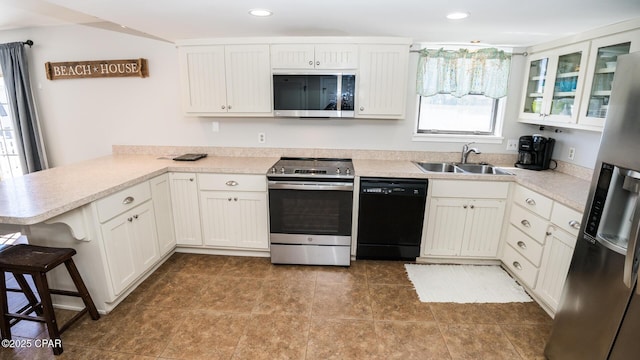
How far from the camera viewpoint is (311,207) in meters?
2.67

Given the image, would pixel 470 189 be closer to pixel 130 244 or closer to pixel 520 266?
pixel 520 266

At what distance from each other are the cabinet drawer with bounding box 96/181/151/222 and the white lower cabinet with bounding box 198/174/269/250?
0.48 m

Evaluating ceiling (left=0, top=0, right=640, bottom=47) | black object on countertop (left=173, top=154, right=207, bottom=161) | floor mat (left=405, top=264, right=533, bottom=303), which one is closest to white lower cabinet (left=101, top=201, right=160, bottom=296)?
black object on countertop (left=173, top=154, right=207, bottom=161)

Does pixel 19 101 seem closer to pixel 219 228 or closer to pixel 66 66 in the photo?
pixel 66 66

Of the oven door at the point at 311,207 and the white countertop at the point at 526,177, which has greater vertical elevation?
the white countertop at the point at 526,177

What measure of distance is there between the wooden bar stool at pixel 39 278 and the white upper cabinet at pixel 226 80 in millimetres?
1645

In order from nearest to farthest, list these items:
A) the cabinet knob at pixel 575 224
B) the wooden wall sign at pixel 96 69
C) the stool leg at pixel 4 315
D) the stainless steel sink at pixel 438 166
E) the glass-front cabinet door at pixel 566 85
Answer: the stool leg at pixel 4 315
the cabinet knob at pixel 575 224
the glass-front cabinet door at pixel 566 85
the stainless steel sink at pixel 438 166
the wooden wall sign at pixel 96 69

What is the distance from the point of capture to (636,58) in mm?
1306

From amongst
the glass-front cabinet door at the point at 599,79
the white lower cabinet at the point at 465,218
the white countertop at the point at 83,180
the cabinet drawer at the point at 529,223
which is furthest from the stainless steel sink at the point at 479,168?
the white countertop at the point at 83,180

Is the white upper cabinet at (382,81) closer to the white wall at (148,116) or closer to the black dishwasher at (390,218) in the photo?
the white wall at (148,116)

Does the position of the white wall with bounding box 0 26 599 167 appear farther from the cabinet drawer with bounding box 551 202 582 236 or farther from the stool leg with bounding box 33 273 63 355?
the stool leg with bounding box 33 273 63 355

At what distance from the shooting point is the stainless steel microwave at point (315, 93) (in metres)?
2.70

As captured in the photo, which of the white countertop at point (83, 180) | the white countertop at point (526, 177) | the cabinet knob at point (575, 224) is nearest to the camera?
the white countertop at point (83, 180)

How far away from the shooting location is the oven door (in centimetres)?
262
